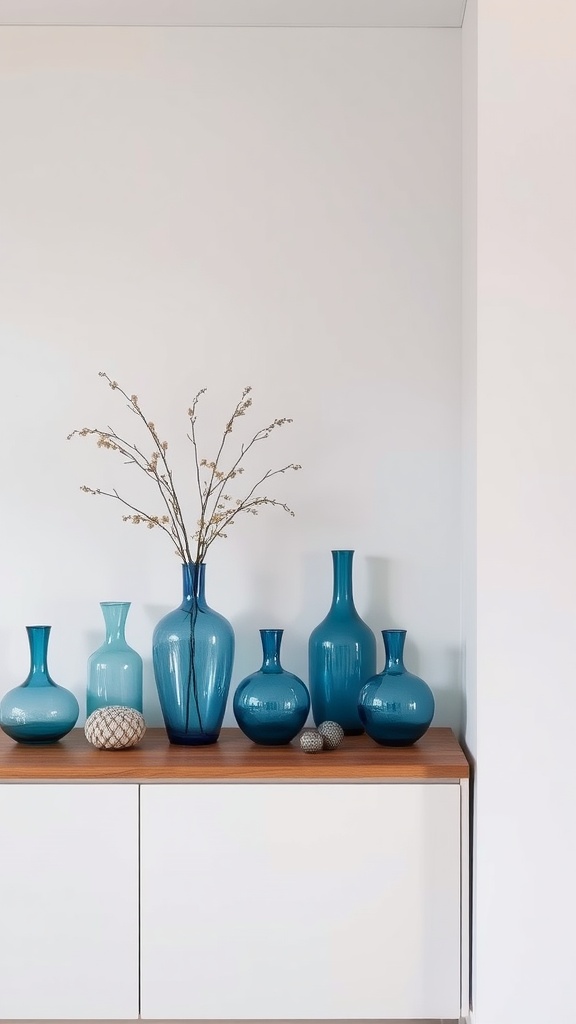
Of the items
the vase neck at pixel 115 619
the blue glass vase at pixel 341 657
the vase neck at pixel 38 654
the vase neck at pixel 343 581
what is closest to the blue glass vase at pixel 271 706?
the blue glass vase at pixel 341 657

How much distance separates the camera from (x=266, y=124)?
2.44 m

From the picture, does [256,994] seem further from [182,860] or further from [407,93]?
[407,93]

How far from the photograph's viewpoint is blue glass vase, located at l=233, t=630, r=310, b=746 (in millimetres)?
2121

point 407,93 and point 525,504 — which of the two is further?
point 407,93

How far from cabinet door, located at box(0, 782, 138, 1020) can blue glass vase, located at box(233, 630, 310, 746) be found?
297 millimetres

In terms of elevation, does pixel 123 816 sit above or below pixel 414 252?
below

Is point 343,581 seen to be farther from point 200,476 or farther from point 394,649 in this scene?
point 200,476

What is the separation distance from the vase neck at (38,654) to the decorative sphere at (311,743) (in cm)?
61

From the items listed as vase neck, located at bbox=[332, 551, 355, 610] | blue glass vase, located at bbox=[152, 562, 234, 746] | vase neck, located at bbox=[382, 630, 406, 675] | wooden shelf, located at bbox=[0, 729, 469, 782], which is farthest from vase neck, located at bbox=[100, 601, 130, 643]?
vase neck, located at bbox=[382, 630, 406, 675]

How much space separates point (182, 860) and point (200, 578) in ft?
2.01

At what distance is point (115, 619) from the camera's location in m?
2.28

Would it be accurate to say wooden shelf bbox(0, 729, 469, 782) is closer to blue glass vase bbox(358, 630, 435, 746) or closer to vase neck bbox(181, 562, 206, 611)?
blue glass vase bbox(358, 630, 435, 746)

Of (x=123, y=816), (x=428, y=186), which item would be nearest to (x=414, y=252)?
(x=428, y=186)

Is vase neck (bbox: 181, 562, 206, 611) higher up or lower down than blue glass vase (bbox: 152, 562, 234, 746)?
higher up
